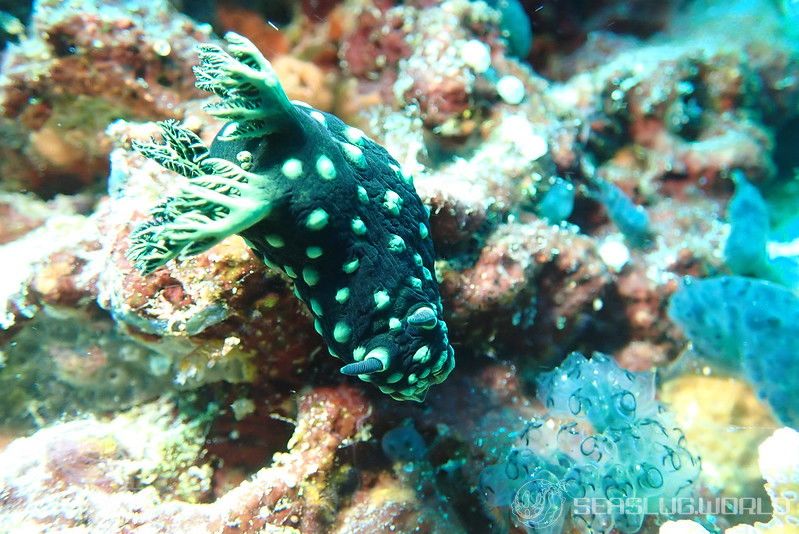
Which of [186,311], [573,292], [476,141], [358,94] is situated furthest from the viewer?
[358,94]

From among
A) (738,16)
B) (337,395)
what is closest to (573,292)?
(337,395)

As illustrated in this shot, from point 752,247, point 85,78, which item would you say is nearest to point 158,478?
point 85,78

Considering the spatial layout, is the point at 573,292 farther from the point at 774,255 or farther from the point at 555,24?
the point at 555,24

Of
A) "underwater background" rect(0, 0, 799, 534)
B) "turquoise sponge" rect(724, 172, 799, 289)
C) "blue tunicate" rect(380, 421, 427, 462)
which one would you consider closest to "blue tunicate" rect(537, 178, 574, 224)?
"underwater background" rect(0, 0, 799, 534)

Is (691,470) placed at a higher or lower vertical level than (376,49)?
lower

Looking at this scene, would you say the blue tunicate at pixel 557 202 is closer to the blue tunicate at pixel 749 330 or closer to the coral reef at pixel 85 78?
the blue tunicate at pixel 749 330

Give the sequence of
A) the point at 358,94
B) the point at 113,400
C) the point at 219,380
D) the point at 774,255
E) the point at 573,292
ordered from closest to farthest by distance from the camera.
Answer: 1. the point at 219,380
2. the point at 113,400
3. the point at 573,292
4. the point at 358,94
5. the point at 774,255

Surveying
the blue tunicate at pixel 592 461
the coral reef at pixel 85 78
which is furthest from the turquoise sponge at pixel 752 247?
the coral reef at pixel 85 78

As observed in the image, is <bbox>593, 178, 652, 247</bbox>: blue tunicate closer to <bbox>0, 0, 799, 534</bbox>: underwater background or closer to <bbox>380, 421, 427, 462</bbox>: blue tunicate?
<bbox>0, 0, 799, 534</bbox>: underwater background
